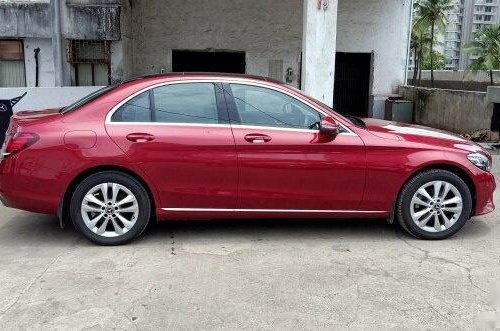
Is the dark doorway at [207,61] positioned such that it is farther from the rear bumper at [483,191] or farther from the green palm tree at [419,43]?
the green palm tree at [419,43]

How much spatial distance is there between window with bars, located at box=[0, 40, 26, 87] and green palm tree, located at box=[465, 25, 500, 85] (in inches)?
1093

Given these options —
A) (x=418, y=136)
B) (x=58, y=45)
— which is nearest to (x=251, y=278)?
(x=418, y=136)

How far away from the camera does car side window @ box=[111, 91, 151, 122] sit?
15.6ft

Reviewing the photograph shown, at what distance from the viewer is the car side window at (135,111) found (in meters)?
4.74

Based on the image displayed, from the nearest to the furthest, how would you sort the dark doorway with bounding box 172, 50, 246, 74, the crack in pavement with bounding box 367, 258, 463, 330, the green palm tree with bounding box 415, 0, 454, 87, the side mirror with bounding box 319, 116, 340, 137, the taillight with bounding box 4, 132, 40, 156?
the crack in pavement with bounding box 367, 258, 463, 330 < the taillight with bounding box 4, 132, 40, 156 < the side mirror with bounding box 319, 116, 340, 137 < the dark doorway with bounding box 172, 50, 246, 74 < the green palm tree with bounding box 415, 0, 454, 87

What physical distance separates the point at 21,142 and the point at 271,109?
230cm

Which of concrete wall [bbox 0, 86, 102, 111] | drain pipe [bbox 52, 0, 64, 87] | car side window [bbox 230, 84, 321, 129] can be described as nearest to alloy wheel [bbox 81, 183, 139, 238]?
car side window [bbox 230, 84, 321, 129]

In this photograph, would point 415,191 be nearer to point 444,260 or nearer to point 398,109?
point 444,260

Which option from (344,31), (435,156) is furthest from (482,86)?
(435,156)

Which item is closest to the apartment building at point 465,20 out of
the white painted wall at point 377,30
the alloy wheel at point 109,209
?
the white painted wall at point 377,30

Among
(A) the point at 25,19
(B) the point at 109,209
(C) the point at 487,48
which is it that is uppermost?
(C) the point at 487,48

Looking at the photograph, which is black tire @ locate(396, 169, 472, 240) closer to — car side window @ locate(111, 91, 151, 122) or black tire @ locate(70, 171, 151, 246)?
black tire @ locate(70, 171, 151, 246)

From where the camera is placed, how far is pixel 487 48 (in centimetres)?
3391

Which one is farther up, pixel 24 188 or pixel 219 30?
pixel 219 30
